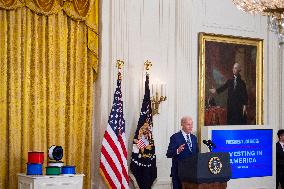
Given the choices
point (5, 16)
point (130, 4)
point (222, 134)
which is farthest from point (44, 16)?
point (222, 134)

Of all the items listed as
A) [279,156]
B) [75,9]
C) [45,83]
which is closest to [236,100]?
[279,156]

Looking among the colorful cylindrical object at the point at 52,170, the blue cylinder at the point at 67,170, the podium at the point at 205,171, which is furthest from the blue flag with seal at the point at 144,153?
the colorful cylindrical object at the point at 52,170

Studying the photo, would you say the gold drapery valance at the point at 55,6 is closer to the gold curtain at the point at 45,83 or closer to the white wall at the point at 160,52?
the gold curtain at the point at 45,83

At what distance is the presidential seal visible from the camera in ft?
29.1

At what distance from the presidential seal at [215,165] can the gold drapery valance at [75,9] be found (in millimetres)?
2510

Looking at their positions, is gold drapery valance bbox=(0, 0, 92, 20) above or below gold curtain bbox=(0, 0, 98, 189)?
above

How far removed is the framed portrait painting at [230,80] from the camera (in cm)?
1118

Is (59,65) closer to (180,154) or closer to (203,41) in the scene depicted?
A: (180,154)

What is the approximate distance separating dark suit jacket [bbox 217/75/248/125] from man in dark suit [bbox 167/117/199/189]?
206 cm

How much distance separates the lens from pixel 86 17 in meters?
9.62

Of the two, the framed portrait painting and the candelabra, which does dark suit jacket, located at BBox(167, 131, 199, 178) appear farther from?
the framed portrait painting

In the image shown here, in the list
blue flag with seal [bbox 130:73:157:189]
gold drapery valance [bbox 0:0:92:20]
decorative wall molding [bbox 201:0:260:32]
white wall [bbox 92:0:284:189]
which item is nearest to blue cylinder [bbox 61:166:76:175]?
white wall [bbox 92:0:284:189]

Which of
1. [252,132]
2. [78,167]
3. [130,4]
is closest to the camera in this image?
[78,167]

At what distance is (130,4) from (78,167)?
3.01m
